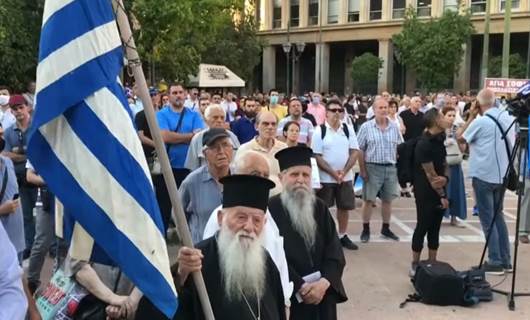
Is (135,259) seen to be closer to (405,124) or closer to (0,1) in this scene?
(405,124)

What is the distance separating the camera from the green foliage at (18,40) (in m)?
17.7

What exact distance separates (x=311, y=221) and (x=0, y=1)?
1615cm

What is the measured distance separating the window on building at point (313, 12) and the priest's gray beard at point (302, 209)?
5809cm

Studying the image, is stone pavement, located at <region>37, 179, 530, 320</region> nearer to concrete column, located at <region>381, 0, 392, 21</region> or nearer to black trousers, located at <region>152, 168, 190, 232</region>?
black trousers, located at <region>152, 168, 190, 232</region>

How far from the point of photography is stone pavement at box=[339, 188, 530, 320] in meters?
6.04

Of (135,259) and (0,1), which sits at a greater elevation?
(0,1)

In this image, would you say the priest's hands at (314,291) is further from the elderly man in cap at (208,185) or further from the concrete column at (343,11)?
the concrete column at (343,11)

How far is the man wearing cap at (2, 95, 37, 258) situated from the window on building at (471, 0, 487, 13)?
156 ft

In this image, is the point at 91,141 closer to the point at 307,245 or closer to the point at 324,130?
the point at 307,245

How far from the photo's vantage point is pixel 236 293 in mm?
3404

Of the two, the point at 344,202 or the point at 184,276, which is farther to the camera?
the point at 344,202

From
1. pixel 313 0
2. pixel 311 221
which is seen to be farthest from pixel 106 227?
pixel 313 0

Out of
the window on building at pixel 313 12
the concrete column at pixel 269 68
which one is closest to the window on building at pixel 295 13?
the window on building at pixel 313 12

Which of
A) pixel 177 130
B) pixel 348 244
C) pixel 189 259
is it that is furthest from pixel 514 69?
pixel 189 259
